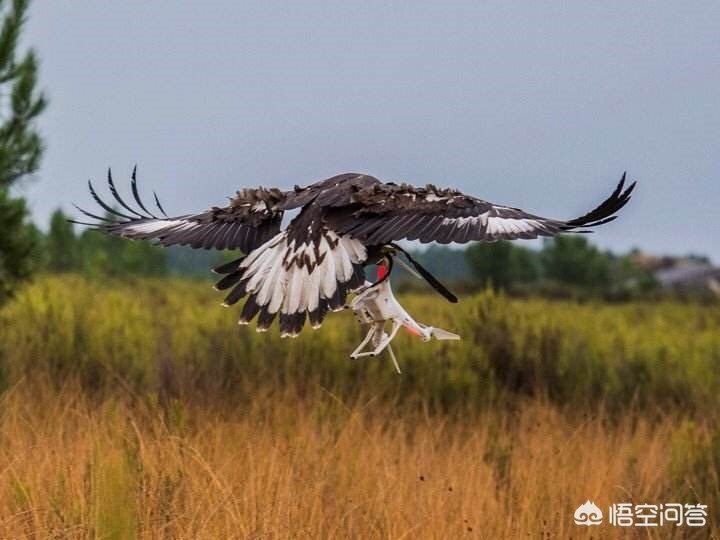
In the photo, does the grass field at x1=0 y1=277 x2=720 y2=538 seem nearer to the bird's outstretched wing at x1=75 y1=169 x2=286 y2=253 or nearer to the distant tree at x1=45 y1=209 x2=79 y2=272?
the bird's outstretched wing at x1=75 y1=169 x2=286 y2=253

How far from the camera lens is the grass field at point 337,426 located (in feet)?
15.4

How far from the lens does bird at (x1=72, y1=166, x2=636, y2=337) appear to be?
2.91 meters

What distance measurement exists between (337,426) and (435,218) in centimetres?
328

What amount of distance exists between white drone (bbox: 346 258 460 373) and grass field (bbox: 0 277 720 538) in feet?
3.57

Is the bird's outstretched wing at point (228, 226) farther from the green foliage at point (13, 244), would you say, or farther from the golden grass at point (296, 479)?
the green foliage at point (13, 244)

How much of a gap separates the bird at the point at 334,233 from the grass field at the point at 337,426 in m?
0.86

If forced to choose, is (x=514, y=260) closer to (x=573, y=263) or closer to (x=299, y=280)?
(x=573, y=263)

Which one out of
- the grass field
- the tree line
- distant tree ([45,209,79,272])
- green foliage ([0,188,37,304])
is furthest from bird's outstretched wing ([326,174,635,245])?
distant tree ([45,209,79,272])

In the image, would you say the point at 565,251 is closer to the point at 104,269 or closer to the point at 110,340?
the point at 104,269

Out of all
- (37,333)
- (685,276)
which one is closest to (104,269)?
(37,333)

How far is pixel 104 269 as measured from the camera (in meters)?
29.0

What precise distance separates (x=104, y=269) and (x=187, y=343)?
20.6 metres

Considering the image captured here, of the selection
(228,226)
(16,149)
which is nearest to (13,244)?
(16,149)

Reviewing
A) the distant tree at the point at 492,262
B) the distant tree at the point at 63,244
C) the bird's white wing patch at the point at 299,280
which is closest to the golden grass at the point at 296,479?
the bird's white wing patch at the point at 299,280
